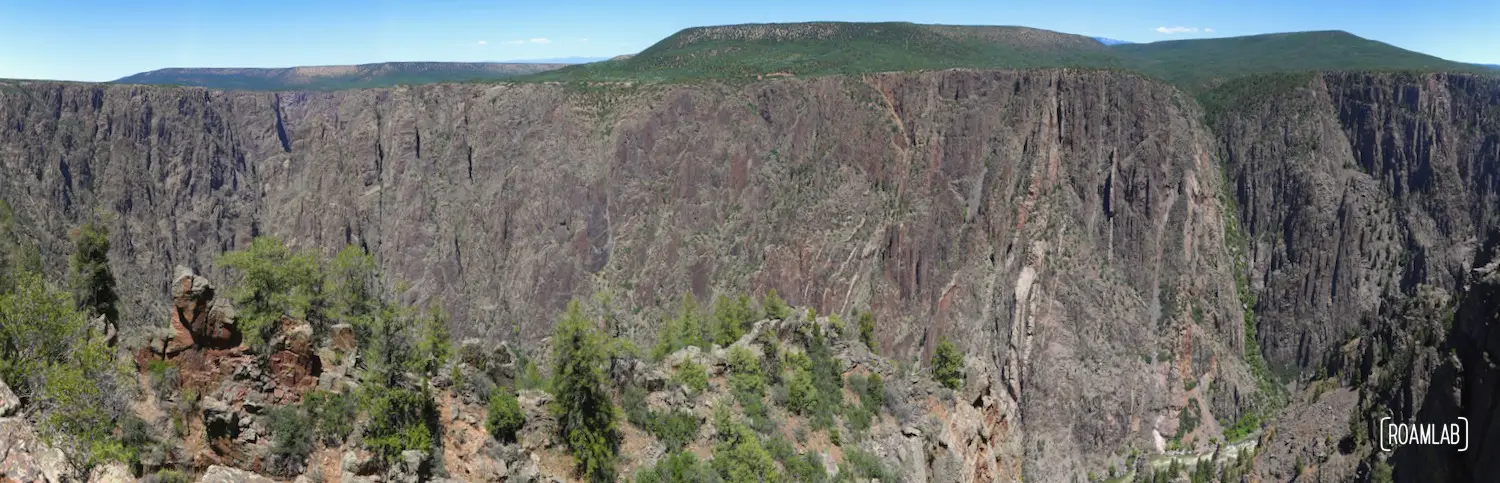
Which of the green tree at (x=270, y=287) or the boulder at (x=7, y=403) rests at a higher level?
the boulder at (x=7, y=403)

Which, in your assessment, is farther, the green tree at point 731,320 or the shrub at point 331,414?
the green tree at point 731,320

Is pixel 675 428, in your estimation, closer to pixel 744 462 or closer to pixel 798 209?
pixel 744 462

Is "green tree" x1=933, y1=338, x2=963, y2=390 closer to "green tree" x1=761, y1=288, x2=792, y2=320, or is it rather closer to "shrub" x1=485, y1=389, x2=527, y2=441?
"green tree" x1=761, y1=288, x2=792, y2=320

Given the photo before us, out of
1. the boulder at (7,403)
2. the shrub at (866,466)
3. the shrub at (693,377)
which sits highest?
the boulder at (7,403)

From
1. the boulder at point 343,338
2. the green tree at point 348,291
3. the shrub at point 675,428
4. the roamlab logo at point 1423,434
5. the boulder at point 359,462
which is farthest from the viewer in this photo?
the roamlab logo at point 1423,434

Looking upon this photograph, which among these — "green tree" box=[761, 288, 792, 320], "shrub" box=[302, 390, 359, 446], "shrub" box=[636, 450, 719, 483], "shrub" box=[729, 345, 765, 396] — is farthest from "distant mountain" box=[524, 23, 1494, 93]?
"shrub" box=[302, 390, 359, 446]

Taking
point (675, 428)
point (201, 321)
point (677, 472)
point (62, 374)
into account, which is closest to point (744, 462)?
point (677, 472)

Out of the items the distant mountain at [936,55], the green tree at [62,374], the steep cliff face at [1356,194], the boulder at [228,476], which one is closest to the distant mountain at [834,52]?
the distant mountain at [936,55]

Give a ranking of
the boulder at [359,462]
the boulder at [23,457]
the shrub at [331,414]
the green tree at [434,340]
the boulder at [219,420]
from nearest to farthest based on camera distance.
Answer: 1. the boulder at [23,457]
2. the boulder at [219,420]
3. the boulder at [359,462]
4. the shrub at [331,414]
5. the green tree at [434,340]

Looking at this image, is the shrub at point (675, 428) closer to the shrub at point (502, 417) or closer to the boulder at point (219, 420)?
the shrub at point (502, 417)
